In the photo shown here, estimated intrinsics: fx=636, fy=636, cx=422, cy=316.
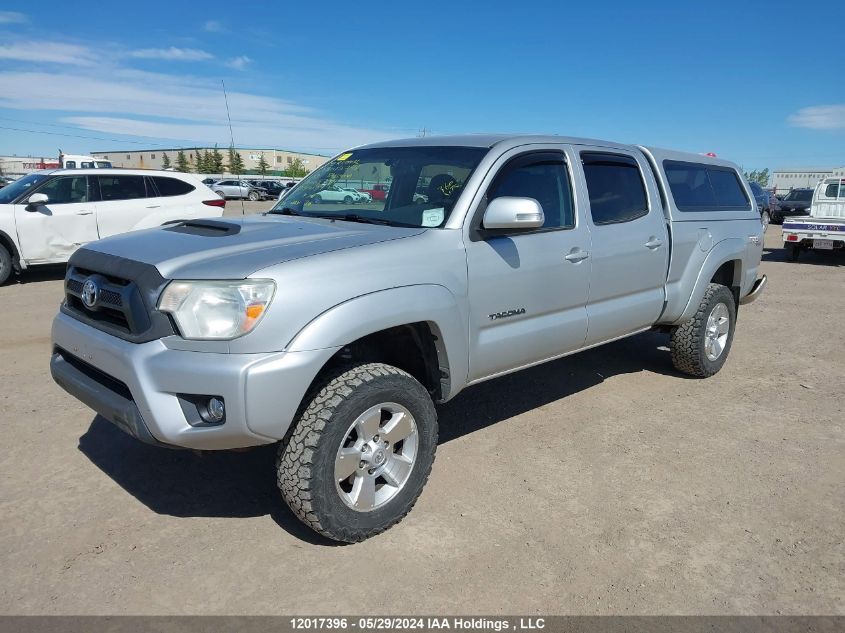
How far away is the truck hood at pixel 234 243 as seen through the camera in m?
2.69

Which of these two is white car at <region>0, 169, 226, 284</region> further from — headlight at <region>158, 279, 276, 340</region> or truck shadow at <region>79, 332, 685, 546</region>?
headlight at <region>158, 279, 276, 340</region>

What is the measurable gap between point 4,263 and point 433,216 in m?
8.54

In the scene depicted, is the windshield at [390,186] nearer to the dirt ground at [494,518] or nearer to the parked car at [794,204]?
the dirt ground at [494,518]

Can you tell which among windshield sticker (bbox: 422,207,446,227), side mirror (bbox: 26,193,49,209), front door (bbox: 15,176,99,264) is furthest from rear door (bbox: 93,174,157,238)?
windshield sticker (bbox: 422,207,446,227)

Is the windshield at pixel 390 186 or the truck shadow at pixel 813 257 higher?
the windshield at pixel 390 186

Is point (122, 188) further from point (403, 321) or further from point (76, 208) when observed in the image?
point (403, 321)

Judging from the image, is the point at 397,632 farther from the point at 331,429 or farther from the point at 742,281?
the point at 742,281

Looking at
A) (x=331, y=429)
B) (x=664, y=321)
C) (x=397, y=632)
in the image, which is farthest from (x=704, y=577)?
(x=664, y=321)

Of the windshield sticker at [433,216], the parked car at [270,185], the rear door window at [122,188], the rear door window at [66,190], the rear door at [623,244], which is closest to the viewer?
the windshield sticker at [433,216]

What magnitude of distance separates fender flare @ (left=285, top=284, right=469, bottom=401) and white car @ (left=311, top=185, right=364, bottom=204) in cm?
112

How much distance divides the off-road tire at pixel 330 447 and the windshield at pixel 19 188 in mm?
8822

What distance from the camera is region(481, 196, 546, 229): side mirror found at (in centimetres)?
326

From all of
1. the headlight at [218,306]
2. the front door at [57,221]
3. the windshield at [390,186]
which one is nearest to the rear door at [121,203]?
the front door at [57,221]

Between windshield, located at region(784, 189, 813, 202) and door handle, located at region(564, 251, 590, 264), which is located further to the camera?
windshield, located at region(784, 189, 813, 202)
